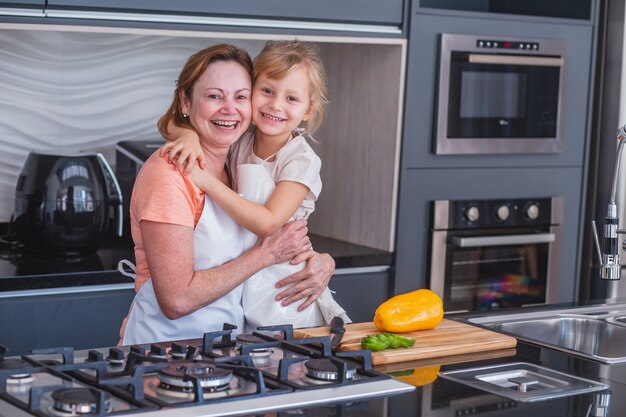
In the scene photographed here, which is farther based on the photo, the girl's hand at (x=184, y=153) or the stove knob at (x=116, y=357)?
the girl's hand at (x=184, y=153)

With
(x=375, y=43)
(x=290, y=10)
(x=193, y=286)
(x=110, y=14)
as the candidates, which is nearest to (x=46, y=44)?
(x=110, y=14)

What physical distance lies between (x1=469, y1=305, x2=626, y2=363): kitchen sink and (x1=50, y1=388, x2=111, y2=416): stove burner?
3.29 feet

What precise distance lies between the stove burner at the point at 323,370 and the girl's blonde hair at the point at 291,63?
0.83 metres

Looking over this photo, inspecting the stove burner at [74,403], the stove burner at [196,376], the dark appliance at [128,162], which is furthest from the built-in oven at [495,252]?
the stove burner at [74,403]

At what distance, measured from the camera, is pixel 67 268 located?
2908mm

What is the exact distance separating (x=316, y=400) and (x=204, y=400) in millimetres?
167

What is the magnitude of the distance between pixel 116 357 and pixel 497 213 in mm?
A: 2198

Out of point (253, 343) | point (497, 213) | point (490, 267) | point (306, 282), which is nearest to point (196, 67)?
point (306, 282)

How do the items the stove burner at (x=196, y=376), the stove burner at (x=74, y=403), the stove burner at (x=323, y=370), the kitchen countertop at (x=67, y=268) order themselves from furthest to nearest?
the kitchen countertop at (x=67, y=268) < the stove burner at (x=323, y=370) < the stove burner at (x=196, y=376) < the stove burner at (x=74, y=403)

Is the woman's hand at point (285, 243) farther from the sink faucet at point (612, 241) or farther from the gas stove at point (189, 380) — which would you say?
the sink faucet at point (612, 241)

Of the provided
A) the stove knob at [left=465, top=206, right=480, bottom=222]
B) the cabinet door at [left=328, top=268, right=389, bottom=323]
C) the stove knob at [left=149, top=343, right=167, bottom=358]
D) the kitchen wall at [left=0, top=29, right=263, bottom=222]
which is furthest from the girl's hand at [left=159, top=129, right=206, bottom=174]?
the stove knob at [left=465, top=206, right=480, bottom=222]

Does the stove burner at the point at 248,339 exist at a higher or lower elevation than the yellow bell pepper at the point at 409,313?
lower

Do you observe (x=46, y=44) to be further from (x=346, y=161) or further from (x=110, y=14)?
(x=346, y=161)

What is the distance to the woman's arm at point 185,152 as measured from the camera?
6.90 feet
